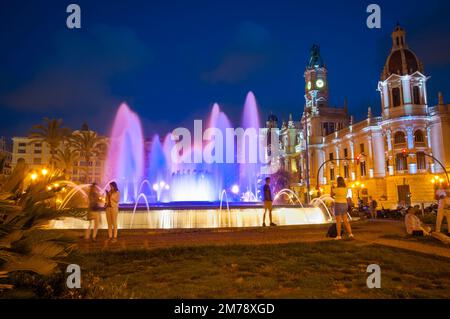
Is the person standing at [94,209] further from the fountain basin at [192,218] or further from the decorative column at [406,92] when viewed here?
the decorative column at [406,92]

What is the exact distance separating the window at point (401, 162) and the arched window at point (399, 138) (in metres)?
1.81

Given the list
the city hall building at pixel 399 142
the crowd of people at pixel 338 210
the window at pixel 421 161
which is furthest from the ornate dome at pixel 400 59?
the crowd of people at pixel 338 210

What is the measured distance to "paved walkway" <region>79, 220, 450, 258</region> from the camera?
31.4ft

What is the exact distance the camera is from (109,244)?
10.1m

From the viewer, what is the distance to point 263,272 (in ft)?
22.3

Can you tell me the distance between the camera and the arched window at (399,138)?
1925 inches

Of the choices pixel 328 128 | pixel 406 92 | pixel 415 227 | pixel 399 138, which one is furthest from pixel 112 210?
pixel 328 128

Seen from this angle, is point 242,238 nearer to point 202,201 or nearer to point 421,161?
point 202,201

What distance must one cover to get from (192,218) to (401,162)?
41.1 meters

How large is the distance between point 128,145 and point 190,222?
34999 millimetres

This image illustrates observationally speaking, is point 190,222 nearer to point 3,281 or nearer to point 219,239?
point 219,239

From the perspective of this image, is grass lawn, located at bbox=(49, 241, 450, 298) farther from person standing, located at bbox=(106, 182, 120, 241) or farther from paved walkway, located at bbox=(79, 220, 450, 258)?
person standing, located at bbox=(106, 182, 120, 241)
